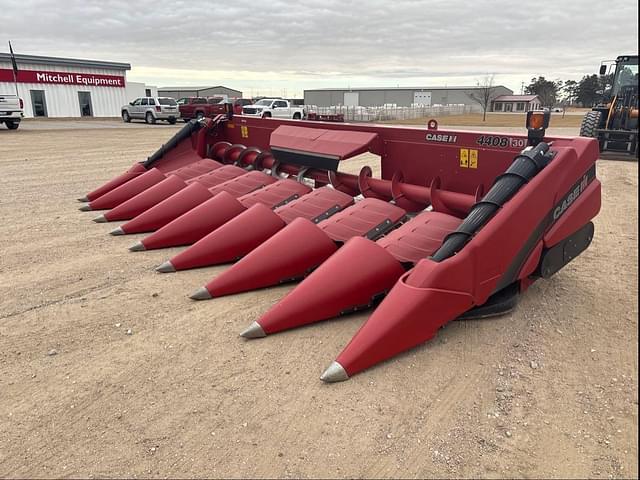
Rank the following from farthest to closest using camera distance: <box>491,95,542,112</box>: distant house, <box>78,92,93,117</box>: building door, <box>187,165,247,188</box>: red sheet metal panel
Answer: <box>491,95,542,112</box>: distant house
<box>78,92,93,117</box>: building door
<box>187,165,247,188</box>: red sheet metal panel

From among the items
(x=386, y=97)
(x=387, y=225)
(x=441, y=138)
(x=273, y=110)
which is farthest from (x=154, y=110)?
(x=386, y=97)

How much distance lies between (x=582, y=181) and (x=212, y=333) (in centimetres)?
251

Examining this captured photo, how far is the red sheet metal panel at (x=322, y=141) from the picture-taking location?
4.51m

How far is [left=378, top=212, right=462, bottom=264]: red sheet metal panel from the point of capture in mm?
3181

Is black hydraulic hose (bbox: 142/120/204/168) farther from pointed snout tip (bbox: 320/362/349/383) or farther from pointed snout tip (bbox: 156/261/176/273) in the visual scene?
pointed snout tip (bbox: 320/362/349/383)

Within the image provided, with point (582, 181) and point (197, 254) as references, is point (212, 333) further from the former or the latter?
point (582, 181)

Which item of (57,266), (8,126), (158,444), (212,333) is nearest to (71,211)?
(57,266)

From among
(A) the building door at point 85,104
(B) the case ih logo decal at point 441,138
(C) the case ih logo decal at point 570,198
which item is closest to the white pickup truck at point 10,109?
(A) the building door at point 85,104

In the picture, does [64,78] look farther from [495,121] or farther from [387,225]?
[387,225]

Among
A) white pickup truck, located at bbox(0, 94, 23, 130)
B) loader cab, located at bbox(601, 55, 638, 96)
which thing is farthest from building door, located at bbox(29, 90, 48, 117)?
loader cab, located at bbox(601, 55, 638, 96)

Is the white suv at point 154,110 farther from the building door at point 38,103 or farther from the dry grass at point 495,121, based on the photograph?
the dry grass at point 495,121

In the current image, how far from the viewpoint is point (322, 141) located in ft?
16.0

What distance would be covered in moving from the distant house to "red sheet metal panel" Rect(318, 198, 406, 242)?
64.9 meters

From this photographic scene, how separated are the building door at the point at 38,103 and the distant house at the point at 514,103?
2055 inches
